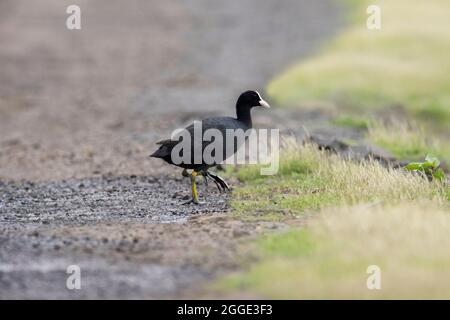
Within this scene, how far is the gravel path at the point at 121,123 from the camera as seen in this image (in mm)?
9875

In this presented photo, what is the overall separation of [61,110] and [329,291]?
19079 mm

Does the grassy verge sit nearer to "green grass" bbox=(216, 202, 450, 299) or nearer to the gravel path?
"green grass" bbox=(216, 202, 450, 299)

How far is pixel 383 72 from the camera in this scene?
29.2 metres

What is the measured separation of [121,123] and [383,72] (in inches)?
384

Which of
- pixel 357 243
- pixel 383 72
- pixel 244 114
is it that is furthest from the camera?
pixel 383 72

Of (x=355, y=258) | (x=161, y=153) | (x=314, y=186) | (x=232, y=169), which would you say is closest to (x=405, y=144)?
(x=232, y=169)

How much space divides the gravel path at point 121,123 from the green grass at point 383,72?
186 centimetres

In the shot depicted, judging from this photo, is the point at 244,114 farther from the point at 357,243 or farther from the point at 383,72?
the point at 383,72

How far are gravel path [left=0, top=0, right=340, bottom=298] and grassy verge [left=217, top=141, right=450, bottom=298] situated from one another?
0.58 m

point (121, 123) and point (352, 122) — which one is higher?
point (121, 123)
